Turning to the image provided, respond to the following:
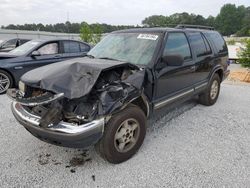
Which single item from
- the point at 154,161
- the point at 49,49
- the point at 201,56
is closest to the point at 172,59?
the point at 154,161

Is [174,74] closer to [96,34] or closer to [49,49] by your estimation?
[49,49]

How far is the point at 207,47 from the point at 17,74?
4.94 metres

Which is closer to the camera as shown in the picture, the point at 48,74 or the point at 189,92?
the point at 48,74

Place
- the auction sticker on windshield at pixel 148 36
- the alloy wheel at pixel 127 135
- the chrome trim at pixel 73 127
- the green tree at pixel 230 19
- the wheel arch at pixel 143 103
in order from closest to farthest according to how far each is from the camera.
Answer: the chrome trim at pixel 73 127 → the alloy wheel at pixel 127 135 → the wheel arch at pixel 143 103 → the auction sticker on windshield at pixel 148 36 → the green tree at pixel 230 19

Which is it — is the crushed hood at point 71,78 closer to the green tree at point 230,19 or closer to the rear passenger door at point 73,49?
the rear passenger door at point 73,49

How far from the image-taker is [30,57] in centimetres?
697

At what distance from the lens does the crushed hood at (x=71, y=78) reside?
9.52 ft

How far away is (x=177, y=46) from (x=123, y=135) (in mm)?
1969

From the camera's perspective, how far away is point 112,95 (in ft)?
9.74

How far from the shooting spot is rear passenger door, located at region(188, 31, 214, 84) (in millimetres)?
4859

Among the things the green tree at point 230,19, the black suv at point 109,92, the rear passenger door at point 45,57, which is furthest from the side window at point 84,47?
the green tree at point 230,19

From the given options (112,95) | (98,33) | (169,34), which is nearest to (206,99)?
(169,34)

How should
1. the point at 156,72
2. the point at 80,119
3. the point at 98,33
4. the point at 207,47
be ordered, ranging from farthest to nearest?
the point at 98,33
the point at 207,47
the point at 156,72
the point at 80,119

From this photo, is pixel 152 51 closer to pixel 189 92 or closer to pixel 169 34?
pixel 169 34
